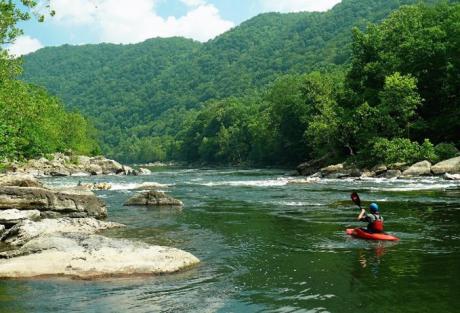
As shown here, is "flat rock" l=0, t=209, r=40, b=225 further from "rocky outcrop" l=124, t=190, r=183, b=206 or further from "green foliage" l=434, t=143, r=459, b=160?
"green foliage" l=434, t=143, r=459, b=160

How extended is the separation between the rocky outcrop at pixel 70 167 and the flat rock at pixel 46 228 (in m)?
44.8

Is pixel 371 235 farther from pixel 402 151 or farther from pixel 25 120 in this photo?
pixel 25 120

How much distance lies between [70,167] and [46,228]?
5671 cm

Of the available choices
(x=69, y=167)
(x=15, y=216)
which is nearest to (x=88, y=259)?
(x=15, y=216)

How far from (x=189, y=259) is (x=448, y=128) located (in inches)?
→ 1803

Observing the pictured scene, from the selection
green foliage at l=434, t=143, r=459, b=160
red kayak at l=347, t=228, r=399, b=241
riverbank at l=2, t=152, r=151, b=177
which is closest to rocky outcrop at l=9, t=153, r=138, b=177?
riverbank at l=2, t=152, r=151, b=177

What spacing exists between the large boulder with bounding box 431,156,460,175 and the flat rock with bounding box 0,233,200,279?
32.6m

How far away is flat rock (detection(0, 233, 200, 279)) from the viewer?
10984mm

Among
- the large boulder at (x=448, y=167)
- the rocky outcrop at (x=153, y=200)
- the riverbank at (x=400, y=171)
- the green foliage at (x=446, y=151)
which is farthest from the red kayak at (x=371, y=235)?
the green foliage at (x=446, y=151)

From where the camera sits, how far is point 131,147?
190 meters

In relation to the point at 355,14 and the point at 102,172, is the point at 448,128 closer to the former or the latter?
the point at 102,172

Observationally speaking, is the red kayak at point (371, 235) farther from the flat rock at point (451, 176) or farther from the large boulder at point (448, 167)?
the large boulder at point (448, 167)

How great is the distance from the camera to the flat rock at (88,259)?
11.0 m

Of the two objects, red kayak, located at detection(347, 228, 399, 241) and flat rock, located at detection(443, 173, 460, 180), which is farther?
flat rock, located at detection(443, 173, 460, 180)
